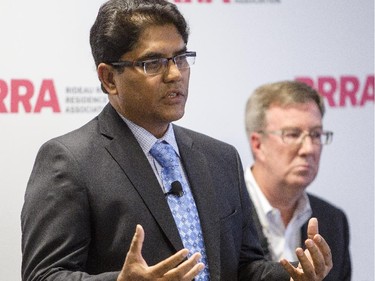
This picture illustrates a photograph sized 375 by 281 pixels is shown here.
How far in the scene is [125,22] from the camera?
2705 mm

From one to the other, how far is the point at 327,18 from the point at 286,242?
118cm

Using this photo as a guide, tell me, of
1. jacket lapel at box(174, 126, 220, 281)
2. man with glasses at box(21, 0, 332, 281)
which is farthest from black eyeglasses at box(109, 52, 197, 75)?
jacket lapel at box(174, 126, 220, 281)

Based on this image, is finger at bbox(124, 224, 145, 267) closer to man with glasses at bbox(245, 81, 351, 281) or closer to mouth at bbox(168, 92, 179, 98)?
mouth at bbox(168, 92, 179, 98)

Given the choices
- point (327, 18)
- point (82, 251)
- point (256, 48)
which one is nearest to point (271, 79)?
point (256, 48)

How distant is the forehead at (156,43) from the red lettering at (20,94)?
1.19 m

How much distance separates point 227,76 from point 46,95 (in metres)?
0.90

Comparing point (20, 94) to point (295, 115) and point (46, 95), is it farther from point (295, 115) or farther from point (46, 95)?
point (295, 115)

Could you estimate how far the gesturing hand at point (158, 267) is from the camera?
2262mm

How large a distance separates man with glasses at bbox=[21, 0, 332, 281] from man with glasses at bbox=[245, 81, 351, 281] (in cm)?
135

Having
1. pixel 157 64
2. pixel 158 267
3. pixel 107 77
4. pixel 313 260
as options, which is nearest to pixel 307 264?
pixel 313 260

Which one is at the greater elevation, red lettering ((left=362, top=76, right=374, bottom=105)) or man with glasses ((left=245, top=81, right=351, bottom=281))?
red lettering ((left=362, top=76, right=374, bottom=105))

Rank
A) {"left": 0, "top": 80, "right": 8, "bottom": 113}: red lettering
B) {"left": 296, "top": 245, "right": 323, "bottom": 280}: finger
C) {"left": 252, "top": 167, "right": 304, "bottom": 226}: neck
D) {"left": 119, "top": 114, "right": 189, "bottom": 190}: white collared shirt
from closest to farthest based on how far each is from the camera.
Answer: {"left": 296, "top": 245, "right": 323, "bottom": 280}: finger, {"left": 119, "top": 114, "right": 189, "bottom": 190}: white collared shirt, {"left": 0, "top": 80, "right": 8, "bottom": 113}: red lettering, {"left": 252, "top": 167, "right": 304, "bottom": 226}: neck

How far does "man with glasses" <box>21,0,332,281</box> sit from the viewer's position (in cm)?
254

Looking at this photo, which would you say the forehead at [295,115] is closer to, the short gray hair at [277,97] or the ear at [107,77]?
the short gray hair at [277,97]
